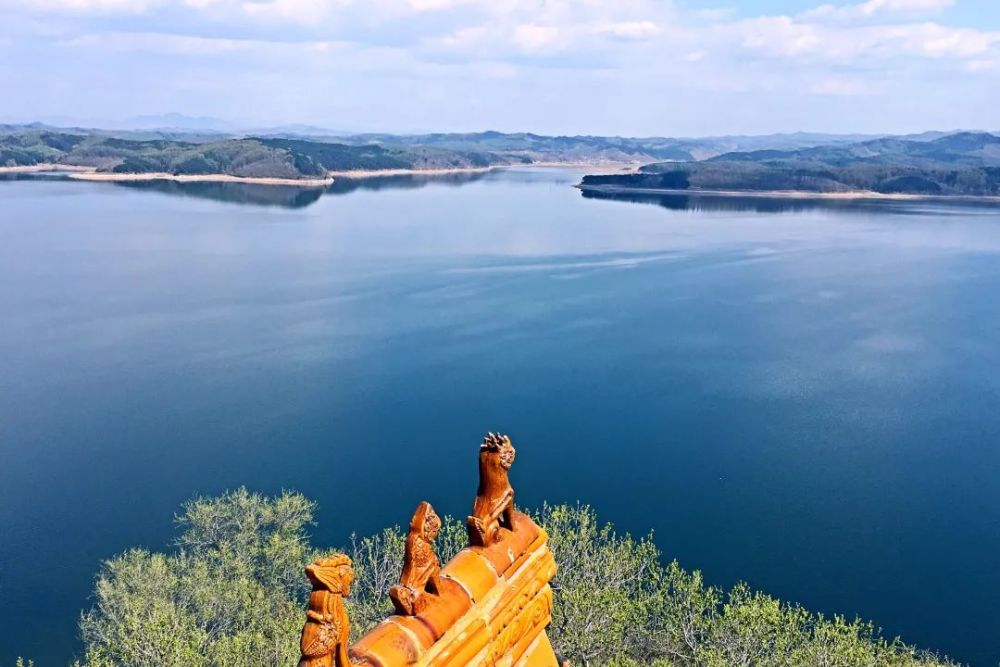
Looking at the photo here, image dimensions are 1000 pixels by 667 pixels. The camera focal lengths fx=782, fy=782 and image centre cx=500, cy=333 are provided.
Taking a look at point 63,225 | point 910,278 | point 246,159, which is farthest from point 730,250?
point 246,159

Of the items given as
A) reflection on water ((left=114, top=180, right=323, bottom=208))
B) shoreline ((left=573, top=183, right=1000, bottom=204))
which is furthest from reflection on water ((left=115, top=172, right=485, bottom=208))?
shoreline ((left=573, top=183, right=1000, bottom=204))

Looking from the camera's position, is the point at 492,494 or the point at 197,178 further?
the point at 197,178

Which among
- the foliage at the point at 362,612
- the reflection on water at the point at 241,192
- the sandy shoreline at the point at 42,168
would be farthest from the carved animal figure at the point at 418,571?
the sandy shoreline at the point at 42,168

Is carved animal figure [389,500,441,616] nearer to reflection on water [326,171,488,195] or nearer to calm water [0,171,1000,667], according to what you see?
calm water [0,171,1000,667]

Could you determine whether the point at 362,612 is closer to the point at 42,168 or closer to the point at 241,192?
the point at 241,192

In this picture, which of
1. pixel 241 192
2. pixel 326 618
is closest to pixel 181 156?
pixel 241 192

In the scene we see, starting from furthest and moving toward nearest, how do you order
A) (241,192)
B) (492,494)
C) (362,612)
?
(241,192) → (362,612) → (492,494)
